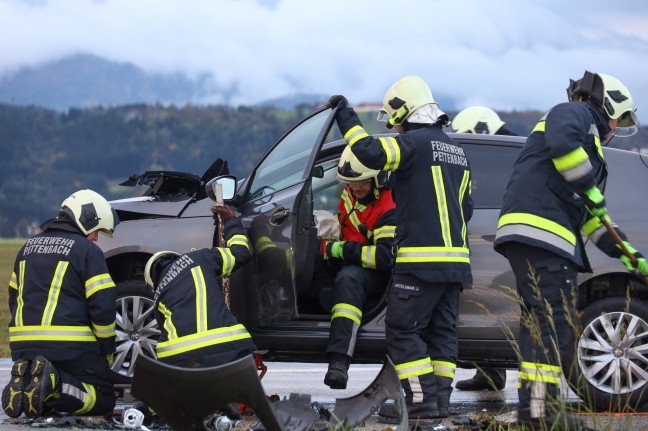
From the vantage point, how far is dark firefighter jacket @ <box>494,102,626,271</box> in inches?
229

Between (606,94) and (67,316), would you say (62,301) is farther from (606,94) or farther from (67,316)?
(606,94)

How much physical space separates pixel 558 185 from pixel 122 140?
461ft

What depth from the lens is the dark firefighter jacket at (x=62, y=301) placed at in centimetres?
676

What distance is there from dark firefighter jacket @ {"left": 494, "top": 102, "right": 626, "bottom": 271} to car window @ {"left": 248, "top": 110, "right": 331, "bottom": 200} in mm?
1353

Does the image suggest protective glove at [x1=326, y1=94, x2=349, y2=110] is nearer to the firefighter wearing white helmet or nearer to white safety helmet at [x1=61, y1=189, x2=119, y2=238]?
white safety helmet at [x1=61, y1=189, x2=119, y2=238]

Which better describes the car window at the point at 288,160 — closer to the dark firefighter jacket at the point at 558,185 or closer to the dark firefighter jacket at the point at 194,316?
the dark firefighter jacket at the point at 194,316

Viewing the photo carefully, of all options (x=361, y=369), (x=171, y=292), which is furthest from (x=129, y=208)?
(x=361, y=369)

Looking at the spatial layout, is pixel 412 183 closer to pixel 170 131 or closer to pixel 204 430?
pixel 204 430

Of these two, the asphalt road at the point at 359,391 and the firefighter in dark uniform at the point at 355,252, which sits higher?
the firefighter in dark uniform at the point at 355,252

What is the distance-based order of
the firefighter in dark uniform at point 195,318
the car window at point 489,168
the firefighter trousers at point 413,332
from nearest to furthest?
the firefighter in dark uniform at point 195,318
the firefighter trousers at point 413,332
the car window at point 489,168

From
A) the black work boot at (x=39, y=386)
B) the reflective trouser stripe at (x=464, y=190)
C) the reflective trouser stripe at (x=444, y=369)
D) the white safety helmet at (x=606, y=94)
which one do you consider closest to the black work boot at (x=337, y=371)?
the reflective trouser stripe at (x=444, y=369)

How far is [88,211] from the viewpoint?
6.96 metres

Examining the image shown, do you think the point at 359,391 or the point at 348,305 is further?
the point at 359,391

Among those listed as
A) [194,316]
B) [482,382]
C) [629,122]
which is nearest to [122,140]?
[482,382]
